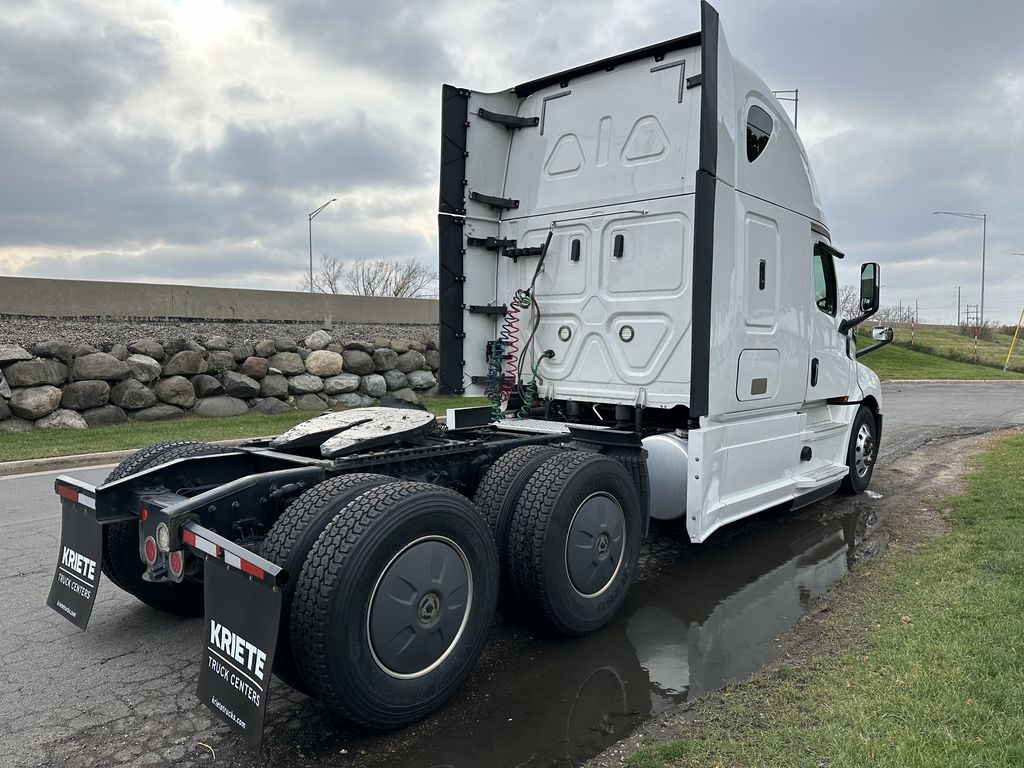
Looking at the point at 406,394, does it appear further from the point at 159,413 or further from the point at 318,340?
the point at 159,413

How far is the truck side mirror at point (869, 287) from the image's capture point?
664cm

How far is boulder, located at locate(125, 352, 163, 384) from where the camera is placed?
12.4 m

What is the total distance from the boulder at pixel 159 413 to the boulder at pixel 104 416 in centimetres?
21

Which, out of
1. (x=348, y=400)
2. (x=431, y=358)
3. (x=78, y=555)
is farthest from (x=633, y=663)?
(x=431, y=358)

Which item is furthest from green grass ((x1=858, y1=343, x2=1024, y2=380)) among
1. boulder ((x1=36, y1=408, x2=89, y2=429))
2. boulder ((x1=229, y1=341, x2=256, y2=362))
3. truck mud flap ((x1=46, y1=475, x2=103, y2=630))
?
truck mud flap ((x1=46, y1=475, x2=103, y2=630))

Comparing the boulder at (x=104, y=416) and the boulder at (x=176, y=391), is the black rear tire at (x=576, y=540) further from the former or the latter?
the boulder at (x=176, y=391)

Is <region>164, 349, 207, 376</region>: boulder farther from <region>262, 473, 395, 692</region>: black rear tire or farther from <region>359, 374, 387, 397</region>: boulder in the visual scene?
<region>262, 473, 395, 692</region>: black rear tire

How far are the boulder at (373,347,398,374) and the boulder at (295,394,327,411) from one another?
64.3 inches

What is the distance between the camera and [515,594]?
3.89 metres

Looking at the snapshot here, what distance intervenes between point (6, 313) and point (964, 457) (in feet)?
49.8

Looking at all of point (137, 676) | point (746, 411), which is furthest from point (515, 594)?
point (746, 411)

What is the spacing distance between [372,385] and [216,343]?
309 centimetres

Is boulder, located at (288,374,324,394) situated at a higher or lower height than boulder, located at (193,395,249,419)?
higher

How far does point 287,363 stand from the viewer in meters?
14.2
